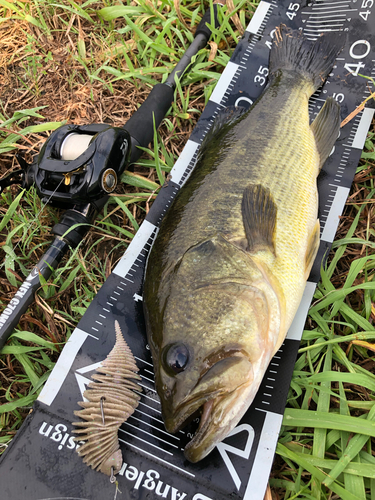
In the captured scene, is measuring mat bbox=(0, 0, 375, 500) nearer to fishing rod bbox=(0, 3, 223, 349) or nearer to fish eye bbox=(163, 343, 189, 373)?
fishing rod bbox=(0, 3, 223, 349)

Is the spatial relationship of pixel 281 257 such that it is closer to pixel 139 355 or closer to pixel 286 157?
pixel 286 157

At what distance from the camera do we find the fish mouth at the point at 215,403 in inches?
64.9

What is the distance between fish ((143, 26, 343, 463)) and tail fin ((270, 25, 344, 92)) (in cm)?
8

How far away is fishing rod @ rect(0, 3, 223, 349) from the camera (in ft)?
7.77

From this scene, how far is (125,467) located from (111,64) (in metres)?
3.61

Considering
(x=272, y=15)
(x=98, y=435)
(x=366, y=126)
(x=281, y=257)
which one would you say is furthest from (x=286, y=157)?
(x=98, y=435)

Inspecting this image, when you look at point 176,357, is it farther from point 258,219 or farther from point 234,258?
point 258,219

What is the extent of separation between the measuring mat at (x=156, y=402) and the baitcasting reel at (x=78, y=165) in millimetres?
508

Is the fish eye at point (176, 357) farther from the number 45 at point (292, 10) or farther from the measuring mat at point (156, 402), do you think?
the number 45 at point (292, 10)

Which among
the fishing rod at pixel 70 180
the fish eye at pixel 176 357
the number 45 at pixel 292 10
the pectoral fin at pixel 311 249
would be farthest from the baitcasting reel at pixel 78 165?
the number 45 at pixel 292 10

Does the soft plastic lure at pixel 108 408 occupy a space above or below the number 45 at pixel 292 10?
below

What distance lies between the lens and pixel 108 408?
216 centimetres

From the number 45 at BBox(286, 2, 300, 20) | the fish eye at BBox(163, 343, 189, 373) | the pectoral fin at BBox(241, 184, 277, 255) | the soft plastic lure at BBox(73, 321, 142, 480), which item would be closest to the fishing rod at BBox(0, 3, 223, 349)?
the soft plastic lure at BBox(73, 321, 142, 480)

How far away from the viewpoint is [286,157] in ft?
7.86
